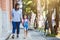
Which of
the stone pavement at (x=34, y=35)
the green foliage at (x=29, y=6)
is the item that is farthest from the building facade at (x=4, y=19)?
the green foliage at (x=29, y=6)

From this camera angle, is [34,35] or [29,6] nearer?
[34,35]

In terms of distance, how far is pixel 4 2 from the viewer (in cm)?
716

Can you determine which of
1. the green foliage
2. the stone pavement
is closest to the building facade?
the stone pavement

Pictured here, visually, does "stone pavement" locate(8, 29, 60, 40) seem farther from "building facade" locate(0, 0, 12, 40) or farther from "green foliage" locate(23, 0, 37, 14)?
"green foliage" locate(23, 0, 37, 14)

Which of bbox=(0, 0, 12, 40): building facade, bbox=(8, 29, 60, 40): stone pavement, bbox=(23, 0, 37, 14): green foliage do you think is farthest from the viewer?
bbox=(23, 0, 37, 14): green foliage

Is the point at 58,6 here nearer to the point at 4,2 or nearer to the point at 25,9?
the point at 25,9

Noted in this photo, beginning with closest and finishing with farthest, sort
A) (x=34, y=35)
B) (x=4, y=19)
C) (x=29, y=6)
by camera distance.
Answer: (x=4, y=19), (x=34, y=35), (x=29, y=6)

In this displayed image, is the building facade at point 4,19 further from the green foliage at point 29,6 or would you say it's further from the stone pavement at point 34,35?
the green foliage at point 29,6

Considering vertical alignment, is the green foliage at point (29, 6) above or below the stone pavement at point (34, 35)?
above

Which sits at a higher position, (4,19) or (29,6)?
(29,6)

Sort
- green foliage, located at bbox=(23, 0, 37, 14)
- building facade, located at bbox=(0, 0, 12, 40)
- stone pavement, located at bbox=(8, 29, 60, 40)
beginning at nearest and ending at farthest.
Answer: building facade, located at bbox=(0, 0, 12, 40)
stone pavement, located at bbox=(8, 29, 60, 40)
green foliage, located at bbox=(23, 0, 37, 14)

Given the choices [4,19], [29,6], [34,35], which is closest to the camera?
[4,19]

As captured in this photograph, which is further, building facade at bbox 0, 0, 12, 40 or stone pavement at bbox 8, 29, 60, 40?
stone pavement at bbox 8, 29, 60, 40

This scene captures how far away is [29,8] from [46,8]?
19.5 inches
